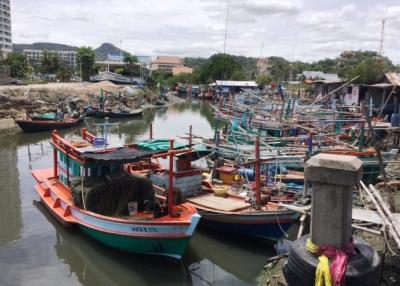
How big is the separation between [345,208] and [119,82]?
8719 centimetres

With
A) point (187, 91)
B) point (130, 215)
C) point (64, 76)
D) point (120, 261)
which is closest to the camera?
point (120, 261)

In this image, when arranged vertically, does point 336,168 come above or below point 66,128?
above

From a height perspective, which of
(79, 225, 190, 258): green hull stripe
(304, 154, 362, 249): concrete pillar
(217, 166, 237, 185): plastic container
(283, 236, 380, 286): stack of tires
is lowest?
(79, 225, 190, 258): green hull stripe

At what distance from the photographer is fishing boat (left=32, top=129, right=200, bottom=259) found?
38.1ft

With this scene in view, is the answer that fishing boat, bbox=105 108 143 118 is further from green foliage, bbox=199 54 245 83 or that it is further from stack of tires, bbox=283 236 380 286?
green foliage, bbox=199 54 245 83

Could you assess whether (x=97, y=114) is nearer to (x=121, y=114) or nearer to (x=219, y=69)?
(x=121, y=114)

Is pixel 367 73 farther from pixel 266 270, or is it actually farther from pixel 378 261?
pixel 378 261

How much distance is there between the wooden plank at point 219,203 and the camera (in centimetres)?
1380

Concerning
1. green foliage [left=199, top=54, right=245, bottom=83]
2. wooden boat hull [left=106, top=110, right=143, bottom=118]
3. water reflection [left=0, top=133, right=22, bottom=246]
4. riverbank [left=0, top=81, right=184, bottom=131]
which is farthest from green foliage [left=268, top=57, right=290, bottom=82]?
water reflection [left=0, top=133, right=22, bottom=246]

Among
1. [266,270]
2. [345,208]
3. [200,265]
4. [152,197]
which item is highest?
[345,208]

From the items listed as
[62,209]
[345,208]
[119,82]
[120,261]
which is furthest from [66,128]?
[119,82]

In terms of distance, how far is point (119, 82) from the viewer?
8794cm

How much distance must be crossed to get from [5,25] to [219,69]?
77.2 meters

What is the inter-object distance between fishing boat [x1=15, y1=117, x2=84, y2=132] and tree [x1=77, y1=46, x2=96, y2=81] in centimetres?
4662
